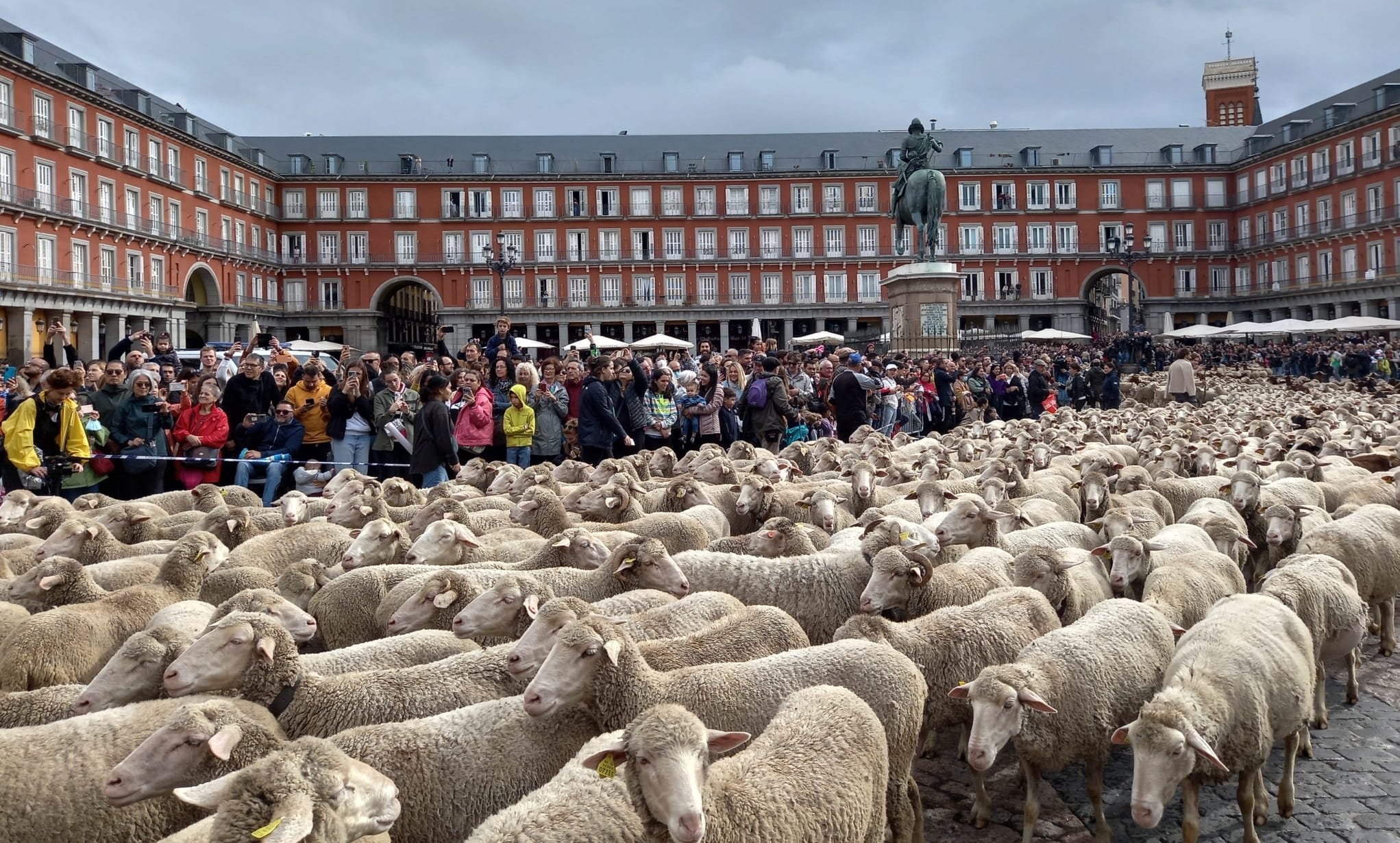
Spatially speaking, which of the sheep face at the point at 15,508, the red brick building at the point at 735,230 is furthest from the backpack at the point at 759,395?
the red brick building at the point at 735,230

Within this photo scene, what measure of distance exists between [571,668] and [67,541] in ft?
16.4

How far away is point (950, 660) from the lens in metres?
→ 5.28

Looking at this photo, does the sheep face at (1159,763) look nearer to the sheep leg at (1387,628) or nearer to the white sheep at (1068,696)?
the white sheep at (1068,696)

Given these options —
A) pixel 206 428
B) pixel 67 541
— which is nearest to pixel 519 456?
pixel 206 428

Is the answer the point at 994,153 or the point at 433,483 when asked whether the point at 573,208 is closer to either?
the point at 994,153

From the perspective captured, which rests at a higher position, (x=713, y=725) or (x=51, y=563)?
(x=51, y=563)

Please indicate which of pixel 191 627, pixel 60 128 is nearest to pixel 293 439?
pixel 191 627

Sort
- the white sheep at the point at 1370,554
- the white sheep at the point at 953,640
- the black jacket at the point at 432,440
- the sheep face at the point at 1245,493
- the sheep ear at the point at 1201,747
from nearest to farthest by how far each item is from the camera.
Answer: the sheep ear at the point at 1201,747, the white sheep at the point at 953,640, the white sheep at the point at 1370,554, the sheep face at the point at 1245,493, the black jacket at the point at 432,440

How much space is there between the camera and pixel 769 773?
3736 millimetres

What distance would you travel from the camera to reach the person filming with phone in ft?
31.1

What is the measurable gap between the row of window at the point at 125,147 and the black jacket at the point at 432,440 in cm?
3699

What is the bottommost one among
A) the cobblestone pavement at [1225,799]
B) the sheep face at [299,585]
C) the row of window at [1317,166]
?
the cobblestone pavement at [1225,799]

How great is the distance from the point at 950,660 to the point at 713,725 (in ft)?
4.98

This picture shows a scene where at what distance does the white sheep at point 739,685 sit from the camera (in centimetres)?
421
